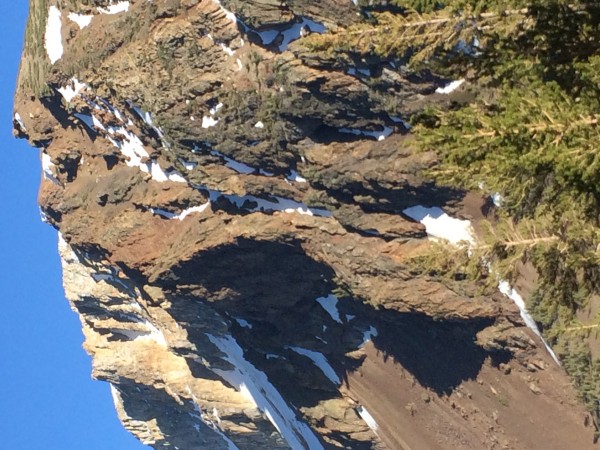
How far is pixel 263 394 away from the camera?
3988cm

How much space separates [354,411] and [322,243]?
34.9ft

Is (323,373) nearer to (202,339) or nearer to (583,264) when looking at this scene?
(202,339)

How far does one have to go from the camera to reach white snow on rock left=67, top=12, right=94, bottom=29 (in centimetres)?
3412

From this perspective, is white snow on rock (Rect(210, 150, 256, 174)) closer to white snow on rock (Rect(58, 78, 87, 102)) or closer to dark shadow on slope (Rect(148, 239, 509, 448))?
dark shadow on slope (Rect(148, 239, 509, 448))

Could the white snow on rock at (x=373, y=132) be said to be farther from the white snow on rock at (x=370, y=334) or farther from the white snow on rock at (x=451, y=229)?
the white snow on rock at (x=370, y=334)

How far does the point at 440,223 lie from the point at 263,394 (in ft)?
58.6

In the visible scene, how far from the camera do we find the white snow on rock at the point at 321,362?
1394 inches

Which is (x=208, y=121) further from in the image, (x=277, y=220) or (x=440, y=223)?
(x=440, y=223)

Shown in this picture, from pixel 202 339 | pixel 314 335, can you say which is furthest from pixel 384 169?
pixel 202 339

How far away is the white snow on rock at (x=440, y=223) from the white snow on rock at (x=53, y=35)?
64.0 feet

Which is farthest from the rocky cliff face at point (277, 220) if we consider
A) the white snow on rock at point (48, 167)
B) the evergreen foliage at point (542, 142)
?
the evergreen foliage at point (542, 142)

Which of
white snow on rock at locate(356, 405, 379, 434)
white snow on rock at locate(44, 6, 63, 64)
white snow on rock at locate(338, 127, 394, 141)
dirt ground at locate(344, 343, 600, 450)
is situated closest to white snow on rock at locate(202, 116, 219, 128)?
white snow on rock at locate(338, 127, 394, 141)

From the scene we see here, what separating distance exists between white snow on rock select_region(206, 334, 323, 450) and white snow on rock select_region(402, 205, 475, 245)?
48.3 feet

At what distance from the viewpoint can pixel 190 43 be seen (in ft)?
90.6
